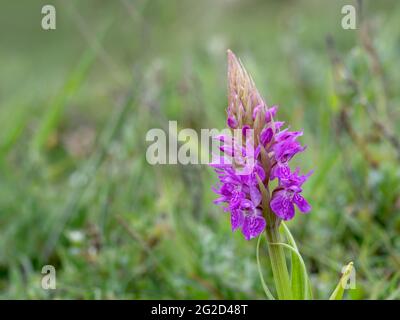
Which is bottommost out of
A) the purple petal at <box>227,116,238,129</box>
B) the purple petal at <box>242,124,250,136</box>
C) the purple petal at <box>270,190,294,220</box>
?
the purple petal at <box>270,190,294,220</box>

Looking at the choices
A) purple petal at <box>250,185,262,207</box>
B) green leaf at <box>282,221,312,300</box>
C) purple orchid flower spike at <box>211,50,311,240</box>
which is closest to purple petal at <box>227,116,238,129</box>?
purple orchid flower spike at <box>211,50,311,240</box>

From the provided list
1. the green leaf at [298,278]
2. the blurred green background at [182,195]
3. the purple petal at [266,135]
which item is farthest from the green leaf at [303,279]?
the blurred green background at [182,195]

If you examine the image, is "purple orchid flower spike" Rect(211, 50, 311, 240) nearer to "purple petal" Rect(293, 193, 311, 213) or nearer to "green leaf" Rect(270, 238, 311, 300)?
"purple petal" Rect(293, 193, 311, 213)

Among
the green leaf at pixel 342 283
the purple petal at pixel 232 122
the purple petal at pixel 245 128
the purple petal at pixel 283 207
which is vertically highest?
the purple petal at pixel 232 122

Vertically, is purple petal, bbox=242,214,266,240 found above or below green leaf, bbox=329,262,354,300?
above

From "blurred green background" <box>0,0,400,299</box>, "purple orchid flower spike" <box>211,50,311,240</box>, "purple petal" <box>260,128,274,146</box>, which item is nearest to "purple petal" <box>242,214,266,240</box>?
"purple orchid flower spike" <box>211,50,311,240</box>

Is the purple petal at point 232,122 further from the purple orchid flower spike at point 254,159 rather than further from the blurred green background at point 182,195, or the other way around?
the blurred green background at point 182,195

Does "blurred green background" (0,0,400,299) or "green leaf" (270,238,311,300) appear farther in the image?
"blurred green background" (0,0,400,299)

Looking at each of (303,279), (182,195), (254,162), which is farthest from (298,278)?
(182,195)

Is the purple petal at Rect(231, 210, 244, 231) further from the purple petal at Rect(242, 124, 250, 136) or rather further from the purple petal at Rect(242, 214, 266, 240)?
the purple petal at Rect(242, 124, 250, 136)
